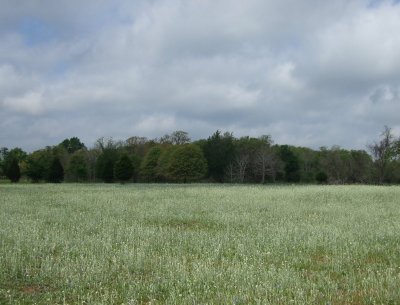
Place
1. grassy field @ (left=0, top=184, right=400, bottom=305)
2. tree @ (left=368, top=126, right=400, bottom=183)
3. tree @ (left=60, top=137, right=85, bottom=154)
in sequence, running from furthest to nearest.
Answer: tree @ (left=60, top=137, right=85, bottom=154), tree @ (left=368, top=126, right=400, bottom=183), grassy field @ (left=0, top=184, right=400, bottom=305)

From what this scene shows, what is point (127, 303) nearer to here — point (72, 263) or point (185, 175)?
point (72, 263)

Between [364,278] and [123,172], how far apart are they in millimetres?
88203

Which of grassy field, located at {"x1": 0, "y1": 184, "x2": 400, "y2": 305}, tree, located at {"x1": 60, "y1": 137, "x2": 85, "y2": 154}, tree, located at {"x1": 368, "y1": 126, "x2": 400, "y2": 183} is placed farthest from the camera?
tree, located at {"x1": 60, "y1": 137, "x2": 85, "y2": 154}

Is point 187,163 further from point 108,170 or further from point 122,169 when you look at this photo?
point 108,170

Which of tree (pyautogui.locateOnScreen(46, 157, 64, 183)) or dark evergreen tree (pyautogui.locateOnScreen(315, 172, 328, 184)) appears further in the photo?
tree (pyautogui.locateOnScreen(46, 157, 64, 183))

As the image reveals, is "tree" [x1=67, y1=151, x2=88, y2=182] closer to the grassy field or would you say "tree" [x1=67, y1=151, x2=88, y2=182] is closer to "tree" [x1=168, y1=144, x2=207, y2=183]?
"tree" [x1=168, y1=144, x2=207, y2=183]

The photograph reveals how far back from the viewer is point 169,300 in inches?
309

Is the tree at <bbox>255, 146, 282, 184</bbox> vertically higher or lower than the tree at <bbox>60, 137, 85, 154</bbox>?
Answer: lower

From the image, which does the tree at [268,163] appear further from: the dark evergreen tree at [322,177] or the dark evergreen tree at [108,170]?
the dark evergreen tree at [108,170]

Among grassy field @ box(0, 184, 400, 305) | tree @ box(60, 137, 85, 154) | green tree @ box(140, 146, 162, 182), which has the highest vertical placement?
tree @ box(60, 137, 85, 154)

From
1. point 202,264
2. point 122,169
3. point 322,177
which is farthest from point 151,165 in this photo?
point 202,264

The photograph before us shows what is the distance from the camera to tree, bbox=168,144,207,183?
334 ft

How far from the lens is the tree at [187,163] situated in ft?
334

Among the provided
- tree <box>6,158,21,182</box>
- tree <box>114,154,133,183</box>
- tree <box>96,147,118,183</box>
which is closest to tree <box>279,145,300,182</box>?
tree <box>114,154,133,183</box>
